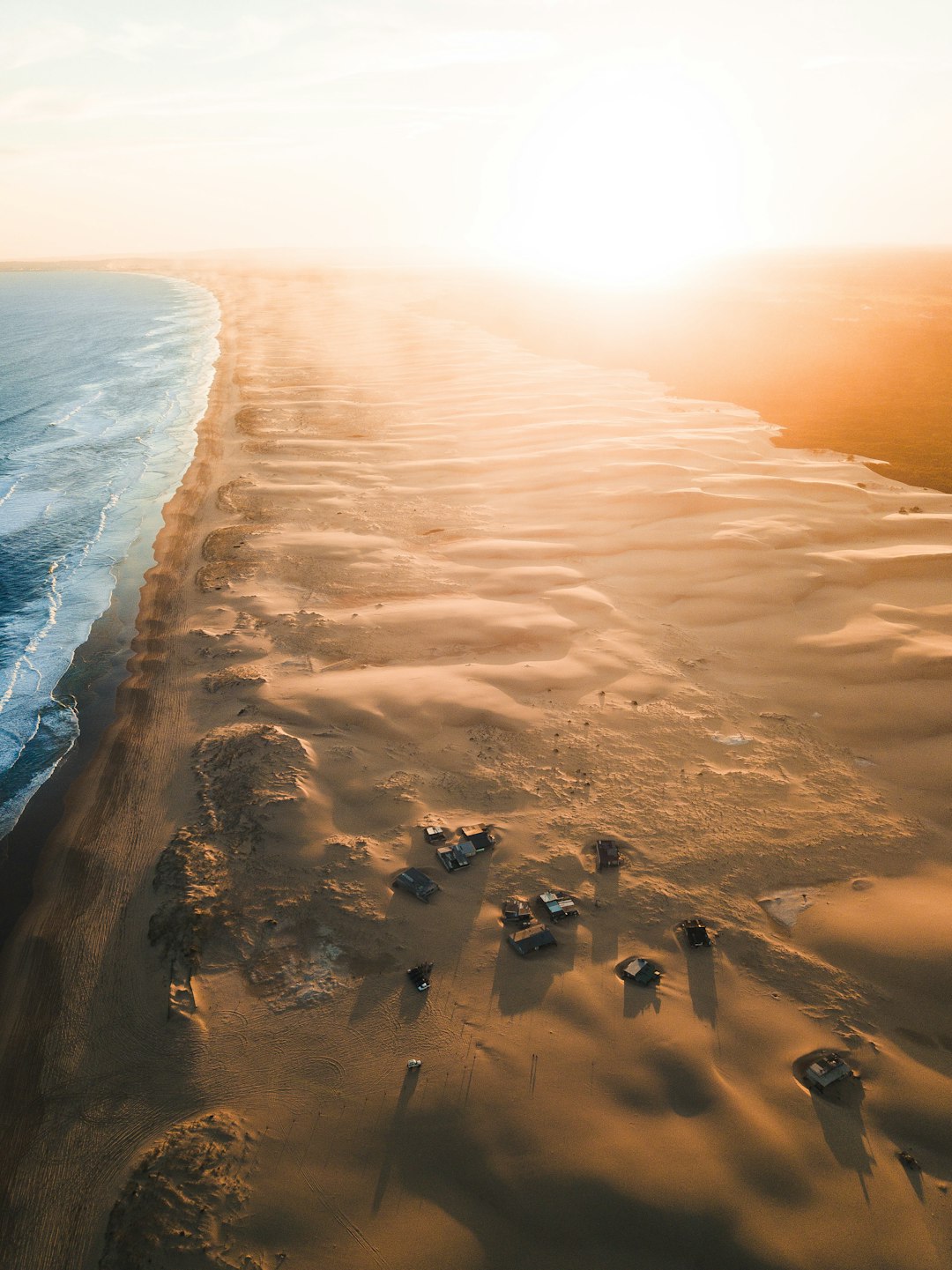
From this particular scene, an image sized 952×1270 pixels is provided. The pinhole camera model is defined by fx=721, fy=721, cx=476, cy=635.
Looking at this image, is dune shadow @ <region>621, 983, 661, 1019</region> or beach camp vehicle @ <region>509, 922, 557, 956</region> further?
beach camp vehicle @ <region>509, 922, 557, 956</region>

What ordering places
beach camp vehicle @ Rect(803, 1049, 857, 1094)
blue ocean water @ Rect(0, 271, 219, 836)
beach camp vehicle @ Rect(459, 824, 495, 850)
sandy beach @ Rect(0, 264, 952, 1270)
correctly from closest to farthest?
1. sandy beach @ Rect(0, 264, 952, 1270)
2. beach camp vehicle @ Rect(803, 1049, 857, 1094)
3. beach camp vehicle @ Rect(459, 824, 495, 850)
4. blue ocean water @ Rect(0, 271, 219, 836)

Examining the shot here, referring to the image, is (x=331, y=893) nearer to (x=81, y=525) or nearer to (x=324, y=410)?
(x=81, y=525)

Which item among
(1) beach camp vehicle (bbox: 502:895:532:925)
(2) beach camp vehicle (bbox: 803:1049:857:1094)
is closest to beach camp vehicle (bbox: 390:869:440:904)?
(1) beach camp vehicle (bbox: 502:895:532:925)

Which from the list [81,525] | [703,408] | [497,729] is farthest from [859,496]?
[81,525]

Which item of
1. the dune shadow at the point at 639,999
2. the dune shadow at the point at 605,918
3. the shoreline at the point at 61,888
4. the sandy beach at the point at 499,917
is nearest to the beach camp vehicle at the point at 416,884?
the sandy beach at the point at 499,917

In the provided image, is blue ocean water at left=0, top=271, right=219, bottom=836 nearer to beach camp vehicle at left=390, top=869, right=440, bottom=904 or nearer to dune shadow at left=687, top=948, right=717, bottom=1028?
beach camp vehicle at left=390, top=869, right=440, bottom=904

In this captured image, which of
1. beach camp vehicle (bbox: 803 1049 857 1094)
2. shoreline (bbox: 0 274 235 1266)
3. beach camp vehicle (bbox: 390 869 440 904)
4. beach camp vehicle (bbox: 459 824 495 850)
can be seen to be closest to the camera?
beach camp vehicle (bbox: 803 1049 857 1094)
